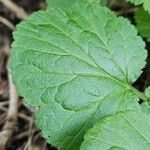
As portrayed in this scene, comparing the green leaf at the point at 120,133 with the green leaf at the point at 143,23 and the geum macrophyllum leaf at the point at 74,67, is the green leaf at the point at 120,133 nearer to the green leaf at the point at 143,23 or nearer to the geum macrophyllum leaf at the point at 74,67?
the geum macrophyllum leaf at the point at 74,67

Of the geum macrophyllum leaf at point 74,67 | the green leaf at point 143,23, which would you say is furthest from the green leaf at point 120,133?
the green leaf at point 143,23

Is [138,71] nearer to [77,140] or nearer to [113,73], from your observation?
[113,73]

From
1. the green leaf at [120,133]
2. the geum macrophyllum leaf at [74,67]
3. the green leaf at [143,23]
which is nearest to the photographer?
the green leaf at [120,133]

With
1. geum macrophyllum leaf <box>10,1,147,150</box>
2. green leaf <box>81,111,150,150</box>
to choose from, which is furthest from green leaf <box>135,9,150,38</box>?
green leaf <box>81,111,150,150</box>

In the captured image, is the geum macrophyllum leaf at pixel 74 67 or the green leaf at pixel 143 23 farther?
the green leaf at pixel 143 23

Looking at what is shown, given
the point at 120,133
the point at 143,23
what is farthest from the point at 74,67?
the point at 143,23

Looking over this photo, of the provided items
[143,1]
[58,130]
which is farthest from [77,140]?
[143,1]

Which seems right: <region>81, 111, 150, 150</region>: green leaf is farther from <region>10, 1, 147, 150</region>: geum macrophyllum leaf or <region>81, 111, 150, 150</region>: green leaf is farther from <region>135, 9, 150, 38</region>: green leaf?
<region>135, 9, 150, 38</region>: green leaf
